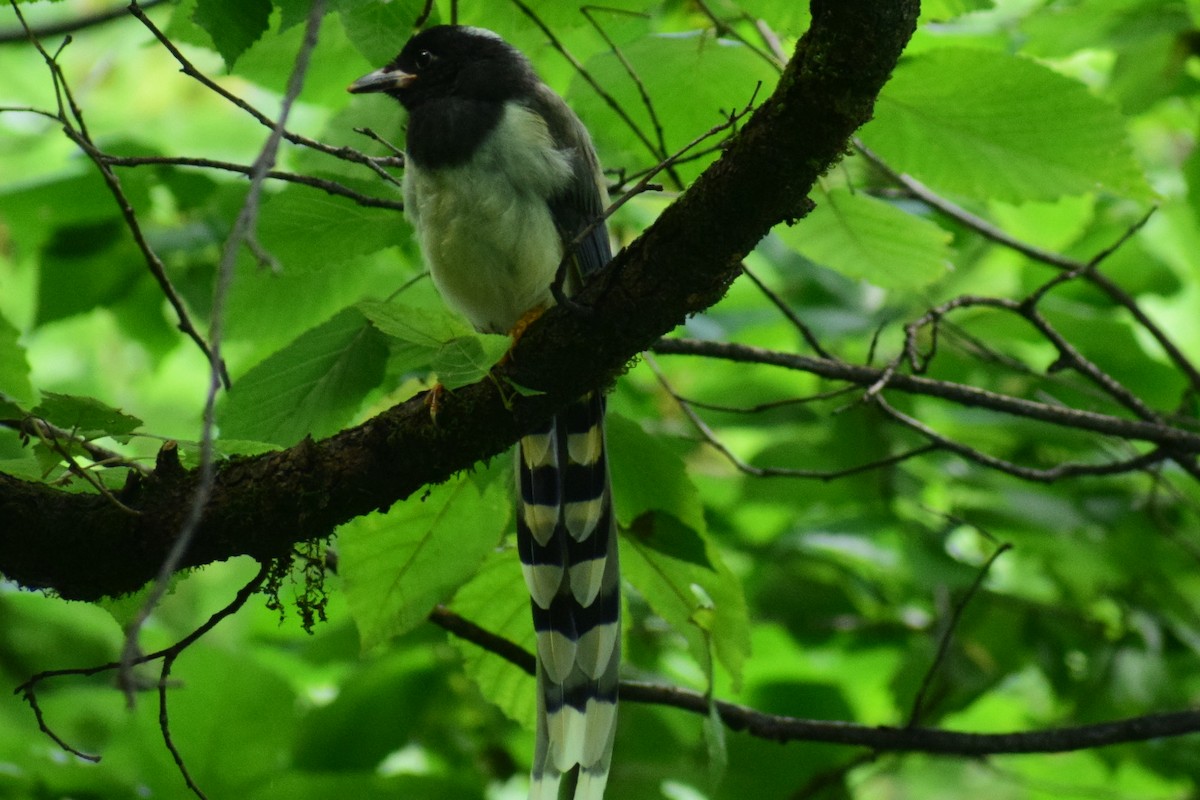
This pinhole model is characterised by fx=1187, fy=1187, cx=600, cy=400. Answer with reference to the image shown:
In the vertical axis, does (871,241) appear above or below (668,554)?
above

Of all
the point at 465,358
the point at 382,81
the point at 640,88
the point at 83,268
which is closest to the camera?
the point at 465,358

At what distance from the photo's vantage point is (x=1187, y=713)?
3330 millimetres

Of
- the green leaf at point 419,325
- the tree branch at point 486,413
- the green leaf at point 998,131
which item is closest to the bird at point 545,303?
the tree branch at point 486,413

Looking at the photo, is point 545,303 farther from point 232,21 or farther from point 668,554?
point 232,21

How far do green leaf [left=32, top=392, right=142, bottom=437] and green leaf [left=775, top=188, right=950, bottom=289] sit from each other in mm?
1779

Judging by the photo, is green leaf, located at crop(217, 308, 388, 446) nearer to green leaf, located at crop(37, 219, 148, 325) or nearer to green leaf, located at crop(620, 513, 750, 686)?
green leaf, located at crop(620, 513, 750, 686)

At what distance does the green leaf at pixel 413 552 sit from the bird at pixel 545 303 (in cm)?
25

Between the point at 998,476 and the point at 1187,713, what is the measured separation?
4.32 ft

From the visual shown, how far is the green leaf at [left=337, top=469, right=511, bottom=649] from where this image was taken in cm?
293

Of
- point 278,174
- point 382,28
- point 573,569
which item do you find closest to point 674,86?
Result: point 382,28

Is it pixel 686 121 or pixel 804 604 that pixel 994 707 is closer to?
pixel 804 604

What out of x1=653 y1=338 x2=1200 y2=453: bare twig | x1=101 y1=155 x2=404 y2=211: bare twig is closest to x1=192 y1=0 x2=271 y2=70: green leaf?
x1=101 y1=155 x2=404 y2=211: bare twig

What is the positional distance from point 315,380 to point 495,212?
67 centimetres

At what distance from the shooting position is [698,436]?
4.14m
